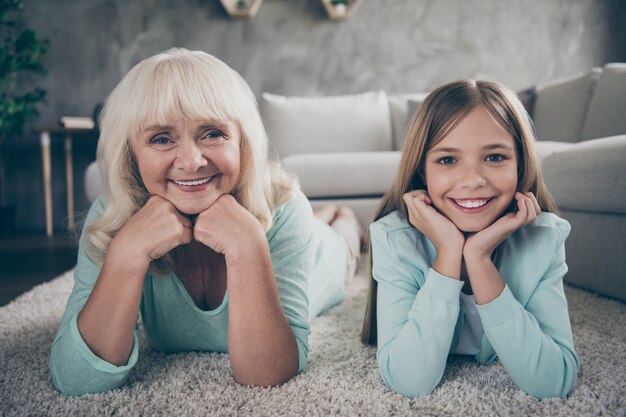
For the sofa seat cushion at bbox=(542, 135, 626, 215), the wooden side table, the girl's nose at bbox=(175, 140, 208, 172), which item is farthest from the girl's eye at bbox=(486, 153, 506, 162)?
the wooden side table

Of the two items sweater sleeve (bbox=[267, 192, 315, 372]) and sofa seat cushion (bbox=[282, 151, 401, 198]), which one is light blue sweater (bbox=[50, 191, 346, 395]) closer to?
sweater sleeve (bbox=[267, 192, 315, 372])

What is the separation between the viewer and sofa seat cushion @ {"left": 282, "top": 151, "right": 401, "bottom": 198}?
236 centimetres

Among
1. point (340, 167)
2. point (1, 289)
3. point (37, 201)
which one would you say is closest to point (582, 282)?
point (340, 167)

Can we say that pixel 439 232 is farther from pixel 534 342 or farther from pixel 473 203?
pixel 534 342

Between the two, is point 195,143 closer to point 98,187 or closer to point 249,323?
point 249,323

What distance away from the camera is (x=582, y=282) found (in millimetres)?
1619

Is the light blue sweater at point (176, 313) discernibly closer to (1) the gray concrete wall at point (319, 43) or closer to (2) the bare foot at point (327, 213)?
(2) the bare foot at point (327, 213)

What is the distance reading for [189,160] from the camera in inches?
35.5

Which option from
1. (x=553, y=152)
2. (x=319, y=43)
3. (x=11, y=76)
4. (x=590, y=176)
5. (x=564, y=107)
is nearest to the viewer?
(x=590, y=176)

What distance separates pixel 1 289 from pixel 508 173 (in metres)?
1.81

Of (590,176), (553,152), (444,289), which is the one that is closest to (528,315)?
(444,289)

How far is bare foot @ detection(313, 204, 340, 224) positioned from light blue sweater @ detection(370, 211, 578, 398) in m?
1.11

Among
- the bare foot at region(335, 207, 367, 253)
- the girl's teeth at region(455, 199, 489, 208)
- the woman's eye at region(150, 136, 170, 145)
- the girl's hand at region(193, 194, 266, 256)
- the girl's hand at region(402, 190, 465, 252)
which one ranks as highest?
the woman's eye at region(150, 136, 170, 145)

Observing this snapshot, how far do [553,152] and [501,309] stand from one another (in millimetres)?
1133
